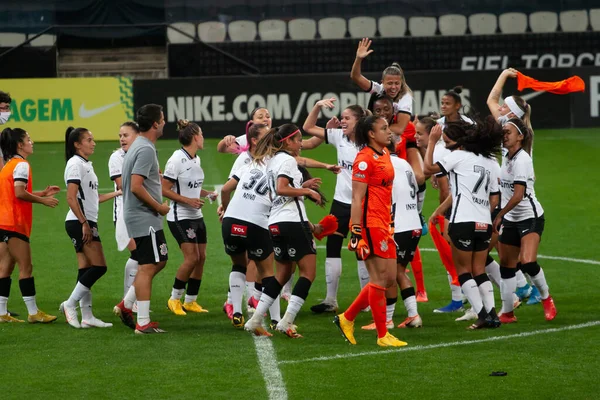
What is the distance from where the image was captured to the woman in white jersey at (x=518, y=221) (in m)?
9.51

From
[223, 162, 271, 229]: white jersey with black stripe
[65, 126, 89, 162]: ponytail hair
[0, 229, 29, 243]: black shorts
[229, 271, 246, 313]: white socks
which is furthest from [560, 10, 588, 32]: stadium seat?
[0, 229, 29, 243]: black shorts

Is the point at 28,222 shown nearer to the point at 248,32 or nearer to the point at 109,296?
the point at 109,296

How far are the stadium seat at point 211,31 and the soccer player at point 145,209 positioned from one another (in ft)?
70.9

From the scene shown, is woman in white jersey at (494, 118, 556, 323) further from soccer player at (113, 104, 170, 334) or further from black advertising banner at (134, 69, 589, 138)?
black advertising banner at (134, 69, 589, 138)

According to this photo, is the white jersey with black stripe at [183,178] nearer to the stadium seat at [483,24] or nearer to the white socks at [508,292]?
the white socks at [508,292]

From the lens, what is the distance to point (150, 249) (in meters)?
9.13

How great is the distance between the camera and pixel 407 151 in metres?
10.5

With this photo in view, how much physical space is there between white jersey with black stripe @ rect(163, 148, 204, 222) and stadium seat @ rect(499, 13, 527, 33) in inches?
867

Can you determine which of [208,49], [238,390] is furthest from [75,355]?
[208,49]

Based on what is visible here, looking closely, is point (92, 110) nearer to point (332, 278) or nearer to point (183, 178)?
point (183, 178)

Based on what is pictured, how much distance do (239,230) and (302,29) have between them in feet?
72.4

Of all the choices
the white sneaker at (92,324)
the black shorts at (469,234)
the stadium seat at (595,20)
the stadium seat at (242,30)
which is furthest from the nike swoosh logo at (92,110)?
the black shorts at (469,234)

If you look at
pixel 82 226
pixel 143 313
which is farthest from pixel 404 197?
pixel 82 226

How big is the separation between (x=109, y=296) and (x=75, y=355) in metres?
3.02
